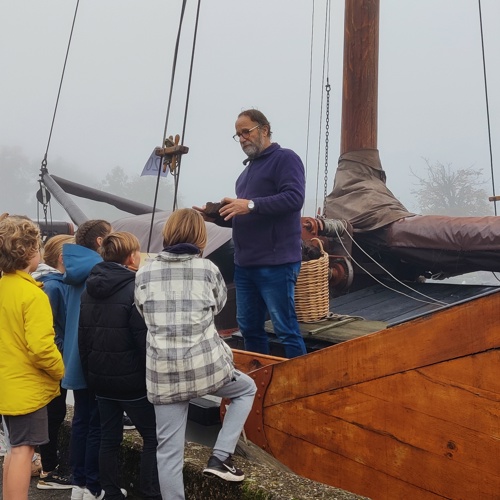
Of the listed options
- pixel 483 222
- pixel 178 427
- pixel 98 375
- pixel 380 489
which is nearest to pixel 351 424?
pixel 380 489

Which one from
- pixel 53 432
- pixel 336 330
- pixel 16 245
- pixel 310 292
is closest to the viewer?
pixel 16 245

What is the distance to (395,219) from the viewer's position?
5.35 meters

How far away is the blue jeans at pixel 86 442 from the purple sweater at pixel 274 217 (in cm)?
105

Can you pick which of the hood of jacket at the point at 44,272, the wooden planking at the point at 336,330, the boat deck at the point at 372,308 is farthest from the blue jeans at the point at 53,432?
the wooden planking at the point at 336,330

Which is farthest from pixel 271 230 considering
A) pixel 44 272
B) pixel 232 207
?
pixel 44 272

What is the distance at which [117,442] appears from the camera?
9.09 feet

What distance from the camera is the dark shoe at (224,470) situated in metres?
2.49

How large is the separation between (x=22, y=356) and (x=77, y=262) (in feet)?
1.76

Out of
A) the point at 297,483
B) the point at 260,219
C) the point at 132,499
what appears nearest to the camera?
the point at 297,483

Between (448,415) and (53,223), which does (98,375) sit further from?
(53,223)

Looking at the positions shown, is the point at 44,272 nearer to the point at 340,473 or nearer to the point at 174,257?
the point at 174,257

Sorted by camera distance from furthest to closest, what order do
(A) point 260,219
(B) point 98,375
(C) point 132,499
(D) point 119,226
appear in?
1. (D) point 119,226
2. (A) point 260,219
3. (C) point 132,499
4. (B) point 98,375

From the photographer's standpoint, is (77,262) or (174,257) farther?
(77,262)

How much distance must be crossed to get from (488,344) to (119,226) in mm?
4681
